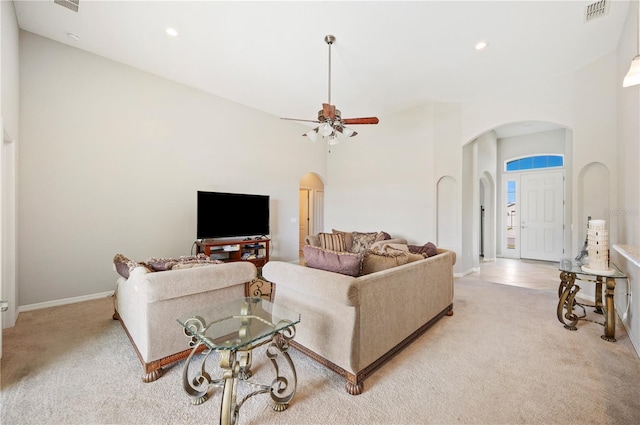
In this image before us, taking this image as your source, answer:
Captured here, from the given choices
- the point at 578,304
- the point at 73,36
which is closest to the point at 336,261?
the point at 578,304

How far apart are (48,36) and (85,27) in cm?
65

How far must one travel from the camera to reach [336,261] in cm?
207

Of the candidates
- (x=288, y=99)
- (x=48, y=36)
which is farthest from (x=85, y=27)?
(x=288, y=99)

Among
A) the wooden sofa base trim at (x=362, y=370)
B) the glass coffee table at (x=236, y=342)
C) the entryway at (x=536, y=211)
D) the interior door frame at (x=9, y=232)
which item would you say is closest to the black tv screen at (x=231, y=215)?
the interior door frame at (x=9, y=232)

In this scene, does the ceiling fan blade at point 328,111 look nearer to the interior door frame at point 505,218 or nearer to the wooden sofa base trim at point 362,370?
the wooden sofa base trim at point 362,370

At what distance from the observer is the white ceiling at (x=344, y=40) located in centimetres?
284

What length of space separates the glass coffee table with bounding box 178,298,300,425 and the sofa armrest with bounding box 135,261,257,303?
239 mm

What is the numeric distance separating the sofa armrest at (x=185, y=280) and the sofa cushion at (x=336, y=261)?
25.1 inches

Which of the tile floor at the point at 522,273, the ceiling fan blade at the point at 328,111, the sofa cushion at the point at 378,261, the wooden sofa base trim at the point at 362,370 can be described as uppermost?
the ceiling fan blade at the point at 328,111

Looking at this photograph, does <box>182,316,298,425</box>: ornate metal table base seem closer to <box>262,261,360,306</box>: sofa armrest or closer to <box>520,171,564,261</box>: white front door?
<box>262,261,360,306</box>: sofa armrest

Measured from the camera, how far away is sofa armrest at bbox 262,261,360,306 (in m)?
1.74

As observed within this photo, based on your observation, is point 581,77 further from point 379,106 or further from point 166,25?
point 166,25

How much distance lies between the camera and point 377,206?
6113mm

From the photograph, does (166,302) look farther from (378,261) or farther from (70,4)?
(70,4)
